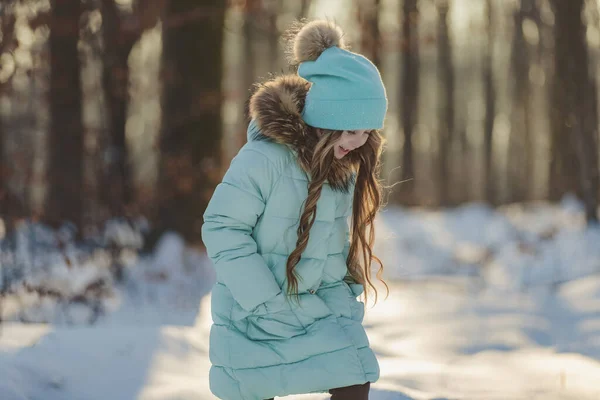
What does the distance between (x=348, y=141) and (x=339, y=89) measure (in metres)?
0.21

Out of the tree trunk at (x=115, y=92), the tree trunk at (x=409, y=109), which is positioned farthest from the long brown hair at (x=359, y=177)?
the tree trunk at (x=409, y=109)

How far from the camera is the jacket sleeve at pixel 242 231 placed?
2.92 m

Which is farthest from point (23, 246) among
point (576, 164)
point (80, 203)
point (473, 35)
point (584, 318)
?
point (473, 35)

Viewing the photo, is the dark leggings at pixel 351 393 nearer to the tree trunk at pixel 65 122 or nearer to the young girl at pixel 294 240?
the young girl at pixel 294 240

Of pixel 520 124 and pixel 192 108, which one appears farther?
pixel 520 124

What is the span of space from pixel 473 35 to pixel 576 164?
19.7 metres

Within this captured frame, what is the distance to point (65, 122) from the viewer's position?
8.80 metres

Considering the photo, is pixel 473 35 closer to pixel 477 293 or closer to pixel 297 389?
pixel 477 293

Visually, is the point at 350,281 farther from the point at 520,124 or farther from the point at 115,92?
the point at 520,124

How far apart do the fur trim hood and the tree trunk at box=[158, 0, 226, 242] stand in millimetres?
6133

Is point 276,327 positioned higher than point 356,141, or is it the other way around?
point 356,141

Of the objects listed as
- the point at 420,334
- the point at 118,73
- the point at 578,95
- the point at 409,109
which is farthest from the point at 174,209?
the point at 409,109

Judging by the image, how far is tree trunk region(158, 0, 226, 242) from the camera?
9.33 metres

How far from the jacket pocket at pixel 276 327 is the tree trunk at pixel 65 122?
15.6ft
